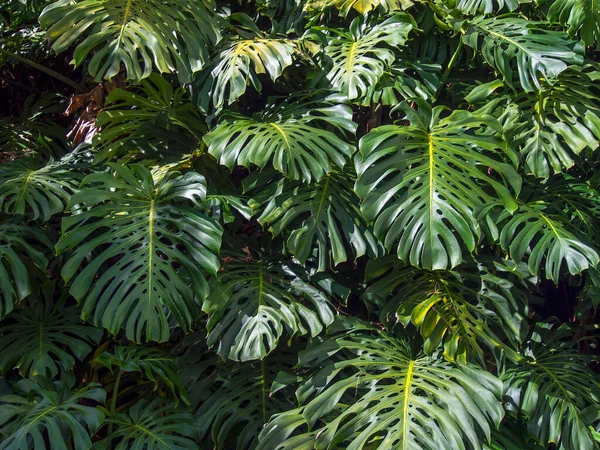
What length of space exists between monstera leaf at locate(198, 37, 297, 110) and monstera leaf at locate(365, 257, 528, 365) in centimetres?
64

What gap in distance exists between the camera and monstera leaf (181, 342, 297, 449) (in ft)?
6.08

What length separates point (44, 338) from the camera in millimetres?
2041

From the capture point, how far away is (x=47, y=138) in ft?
9.04

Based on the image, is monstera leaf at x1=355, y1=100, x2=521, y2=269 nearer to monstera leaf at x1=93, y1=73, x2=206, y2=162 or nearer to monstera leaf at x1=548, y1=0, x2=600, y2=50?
monstera leaf at x1=548, y1=0, x2=600, y2=50

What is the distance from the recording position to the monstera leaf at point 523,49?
2.01m

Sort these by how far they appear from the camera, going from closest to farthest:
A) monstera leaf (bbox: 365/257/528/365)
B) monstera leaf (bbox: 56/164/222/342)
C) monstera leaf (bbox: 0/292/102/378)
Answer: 1. monstera leaf (bbox: 56/164/222/342)
2. monstera leaf (bbox: 365/257/528/365)
3. monstera leaf (bbox: 0/292/102/378)

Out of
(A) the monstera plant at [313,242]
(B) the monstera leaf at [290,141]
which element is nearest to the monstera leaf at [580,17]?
(A) the monstera plant at [313,242]

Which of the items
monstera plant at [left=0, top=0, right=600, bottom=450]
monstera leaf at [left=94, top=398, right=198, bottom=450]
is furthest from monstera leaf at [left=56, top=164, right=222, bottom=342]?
monstera leaf at [left=94, top=398, right=198, bottom=450]

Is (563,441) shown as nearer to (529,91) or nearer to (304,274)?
(304,274)

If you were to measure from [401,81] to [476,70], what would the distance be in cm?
45

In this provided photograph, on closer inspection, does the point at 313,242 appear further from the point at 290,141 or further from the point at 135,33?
the point at 135,33

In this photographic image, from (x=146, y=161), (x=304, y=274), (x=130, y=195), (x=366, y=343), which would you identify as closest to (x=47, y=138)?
(x=146, y=161)

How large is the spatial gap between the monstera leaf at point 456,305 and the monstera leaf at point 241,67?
64cm

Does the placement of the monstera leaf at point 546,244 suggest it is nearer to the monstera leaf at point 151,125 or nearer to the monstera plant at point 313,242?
the monstera plant at point 313,242
